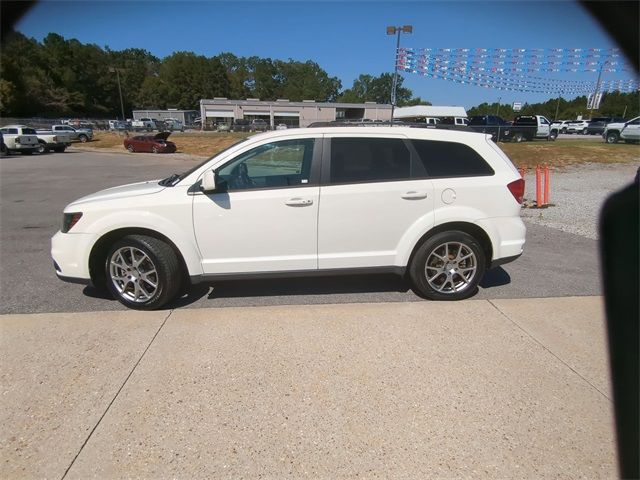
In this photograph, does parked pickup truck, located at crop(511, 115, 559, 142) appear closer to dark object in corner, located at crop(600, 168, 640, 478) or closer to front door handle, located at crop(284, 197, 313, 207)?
dark object in corner, located at crop(600, 168, 640, 478)

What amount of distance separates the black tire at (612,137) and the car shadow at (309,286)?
30230mm

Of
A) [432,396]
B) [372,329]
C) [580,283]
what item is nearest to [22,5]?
[372,329]

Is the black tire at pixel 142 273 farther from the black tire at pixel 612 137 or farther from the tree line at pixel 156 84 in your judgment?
the tree line at pixel 156 84

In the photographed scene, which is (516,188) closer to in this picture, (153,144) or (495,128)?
(495,128)

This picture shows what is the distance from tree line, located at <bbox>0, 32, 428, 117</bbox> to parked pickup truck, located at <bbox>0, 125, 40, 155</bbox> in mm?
31990

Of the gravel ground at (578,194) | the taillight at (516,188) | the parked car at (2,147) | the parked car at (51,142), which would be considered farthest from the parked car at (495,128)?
the parked car at (2,147)

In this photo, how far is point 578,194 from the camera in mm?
10914

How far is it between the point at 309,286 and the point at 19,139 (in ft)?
101

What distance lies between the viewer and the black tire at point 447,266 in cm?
→ 395

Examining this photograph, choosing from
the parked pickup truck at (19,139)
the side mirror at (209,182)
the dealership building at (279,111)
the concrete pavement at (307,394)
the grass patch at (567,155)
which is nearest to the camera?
the concrete pavement at (307,394)

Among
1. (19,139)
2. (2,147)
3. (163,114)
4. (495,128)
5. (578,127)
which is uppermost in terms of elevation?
(163,114)

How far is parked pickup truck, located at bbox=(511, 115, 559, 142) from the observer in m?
28.6

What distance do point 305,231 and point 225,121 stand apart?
8362cm

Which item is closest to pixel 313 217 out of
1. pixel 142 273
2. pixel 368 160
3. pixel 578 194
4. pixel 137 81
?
pixel 368 160
